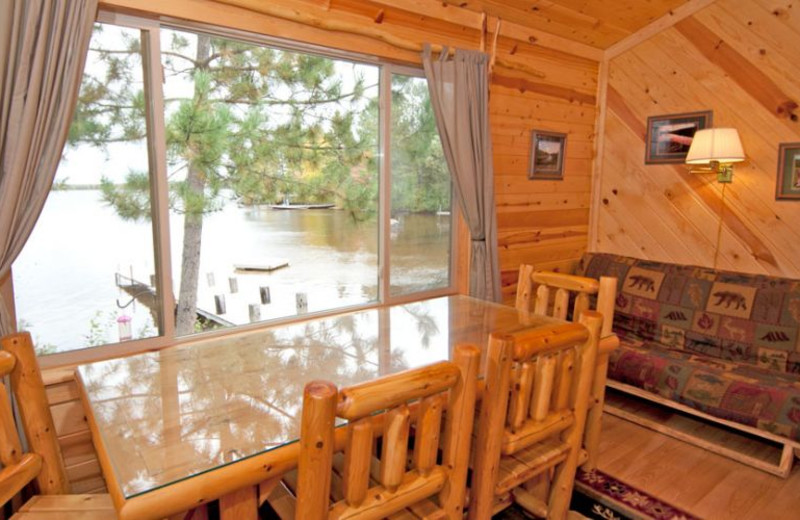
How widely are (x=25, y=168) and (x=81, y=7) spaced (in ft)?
1.99

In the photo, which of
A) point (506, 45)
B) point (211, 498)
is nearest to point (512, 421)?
point (211, 498)

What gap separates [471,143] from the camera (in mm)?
3010

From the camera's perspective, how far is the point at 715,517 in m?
2.07

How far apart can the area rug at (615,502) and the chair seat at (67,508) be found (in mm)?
1750

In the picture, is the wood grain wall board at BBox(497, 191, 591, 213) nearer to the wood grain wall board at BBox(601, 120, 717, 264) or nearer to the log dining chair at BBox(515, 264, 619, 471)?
the wood grain wall board at BBox(601, 120, 717, 264)

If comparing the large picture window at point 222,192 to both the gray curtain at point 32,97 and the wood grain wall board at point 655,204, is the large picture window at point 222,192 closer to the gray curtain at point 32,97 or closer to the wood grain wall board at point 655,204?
the gray curtain at point 32,97

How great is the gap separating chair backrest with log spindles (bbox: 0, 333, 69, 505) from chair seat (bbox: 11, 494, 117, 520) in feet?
0.22

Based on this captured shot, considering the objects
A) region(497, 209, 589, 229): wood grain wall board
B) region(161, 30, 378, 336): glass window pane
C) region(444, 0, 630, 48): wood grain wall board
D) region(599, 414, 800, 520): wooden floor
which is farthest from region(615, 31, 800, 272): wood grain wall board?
region(161, 30, 378, 336): glass window pane

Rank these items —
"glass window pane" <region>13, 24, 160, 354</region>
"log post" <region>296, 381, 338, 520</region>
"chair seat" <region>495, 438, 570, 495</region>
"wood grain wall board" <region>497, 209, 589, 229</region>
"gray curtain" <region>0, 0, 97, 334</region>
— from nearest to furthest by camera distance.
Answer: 1. "log post" <region>296, 381, 338, 520</region>
2. "chair seat" <region>495, 438, 570, 495</region>
3. "gray curtain" <region>0, 0, 97, 334</region>
4. "glass window pane" <region>13, 24, 160, 354</region>
5. "wood grain wall board" <region>497, 209, 589, 229</region>

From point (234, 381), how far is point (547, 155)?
9.28 feet

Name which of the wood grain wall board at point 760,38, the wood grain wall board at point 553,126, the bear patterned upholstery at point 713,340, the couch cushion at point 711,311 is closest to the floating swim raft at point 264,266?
the wood grain wall board at point 553,126

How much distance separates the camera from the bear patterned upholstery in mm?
2463

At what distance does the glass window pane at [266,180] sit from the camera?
2295mm

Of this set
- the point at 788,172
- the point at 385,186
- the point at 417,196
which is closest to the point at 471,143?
the point at 417,196
